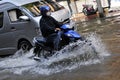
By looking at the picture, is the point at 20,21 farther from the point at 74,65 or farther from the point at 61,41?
the point at 74,65

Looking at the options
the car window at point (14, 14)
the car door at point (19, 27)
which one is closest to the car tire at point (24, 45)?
the car door at point (19, 27)

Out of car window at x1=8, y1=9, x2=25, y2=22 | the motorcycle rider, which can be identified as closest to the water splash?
the motorcycle rider

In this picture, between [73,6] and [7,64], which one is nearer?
[7,64]

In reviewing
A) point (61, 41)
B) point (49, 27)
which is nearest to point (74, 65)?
point (61, 41)

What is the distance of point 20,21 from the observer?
12438 millimetres

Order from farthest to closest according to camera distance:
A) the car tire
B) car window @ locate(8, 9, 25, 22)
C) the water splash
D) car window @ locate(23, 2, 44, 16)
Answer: car window @ locate(8, 9, 25, 22), the car tire, car window @ locate(23, 2, 44, 16), the water splash

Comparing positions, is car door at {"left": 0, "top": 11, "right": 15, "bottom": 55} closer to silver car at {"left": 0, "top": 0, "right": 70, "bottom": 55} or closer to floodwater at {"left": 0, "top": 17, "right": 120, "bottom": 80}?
silver car at {"left": 0, "top": 0, "right": 70, "bottom": 55}

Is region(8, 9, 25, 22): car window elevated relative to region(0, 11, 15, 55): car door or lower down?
elevated

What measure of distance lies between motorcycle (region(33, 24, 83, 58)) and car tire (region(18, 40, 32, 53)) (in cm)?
185

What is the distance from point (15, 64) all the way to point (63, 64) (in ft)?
7.58

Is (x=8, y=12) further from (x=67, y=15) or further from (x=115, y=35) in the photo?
(x=115, y=35)

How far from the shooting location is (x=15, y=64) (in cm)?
1159

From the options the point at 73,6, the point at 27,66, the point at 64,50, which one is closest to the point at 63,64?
the point at 64,50

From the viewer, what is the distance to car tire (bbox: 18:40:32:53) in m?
12.5
